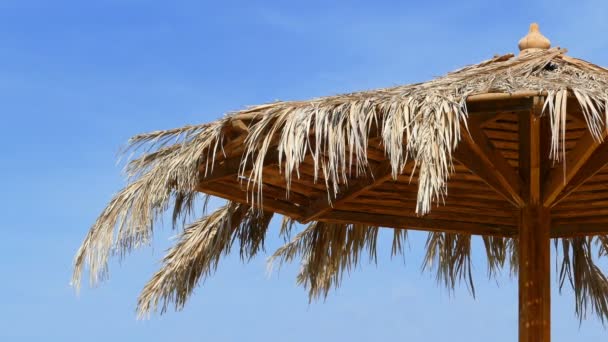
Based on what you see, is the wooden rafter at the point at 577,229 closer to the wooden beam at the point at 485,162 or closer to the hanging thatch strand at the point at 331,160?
the hanging thatch strand at the point at 331,160

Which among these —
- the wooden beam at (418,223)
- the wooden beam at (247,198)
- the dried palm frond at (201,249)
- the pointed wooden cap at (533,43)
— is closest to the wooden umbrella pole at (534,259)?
the pointed wooden cap at (533,43)

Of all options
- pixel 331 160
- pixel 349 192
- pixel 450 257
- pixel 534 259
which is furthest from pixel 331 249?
pixel 331 160

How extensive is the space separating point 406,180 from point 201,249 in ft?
4.90

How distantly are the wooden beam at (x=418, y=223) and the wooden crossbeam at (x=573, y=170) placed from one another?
1102mm

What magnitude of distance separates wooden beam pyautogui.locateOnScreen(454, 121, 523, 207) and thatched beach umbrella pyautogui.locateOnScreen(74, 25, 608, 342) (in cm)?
1

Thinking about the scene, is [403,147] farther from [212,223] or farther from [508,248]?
[508,248]

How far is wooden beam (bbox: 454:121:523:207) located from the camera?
5.71 meters

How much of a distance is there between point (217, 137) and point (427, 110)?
1201mm

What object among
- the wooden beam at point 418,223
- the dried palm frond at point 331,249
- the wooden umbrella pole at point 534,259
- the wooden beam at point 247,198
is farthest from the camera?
the dried palm frond at point 331,249

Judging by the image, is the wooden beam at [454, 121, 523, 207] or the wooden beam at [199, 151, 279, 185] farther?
the wooden beam at [199, 151, 279, 185]

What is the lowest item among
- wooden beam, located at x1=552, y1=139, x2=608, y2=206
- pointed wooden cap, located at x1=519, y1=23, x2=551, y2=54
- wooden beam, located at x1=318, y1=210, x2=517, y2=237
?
wooden beam, located at x1=318, y1=210, x2=517, y2=237

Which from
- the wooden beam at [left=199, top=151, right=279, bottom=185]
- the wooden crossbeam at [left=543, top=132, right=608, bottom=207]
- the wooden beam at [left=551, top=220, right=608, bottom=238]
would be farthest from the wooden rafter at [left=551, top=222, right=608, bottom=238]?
the wooden beam at [left=199, top=151, right=279, bottom=185]

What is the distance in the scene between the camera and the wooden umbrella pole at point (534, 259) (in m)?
6.19

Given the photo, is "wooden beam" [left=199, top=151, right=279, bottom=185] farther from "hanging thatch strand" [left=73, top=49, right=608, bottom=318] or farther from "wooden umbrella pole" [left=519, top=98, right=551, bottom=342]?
"wooden umbrella pole" [left=519, top=98, right=551, bottom=342]
